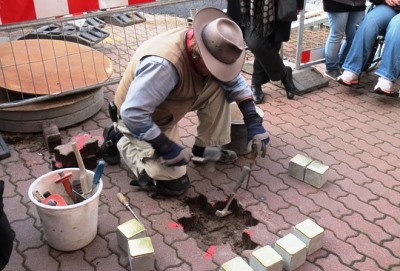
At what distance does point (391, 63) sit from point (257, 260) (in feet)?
9.65

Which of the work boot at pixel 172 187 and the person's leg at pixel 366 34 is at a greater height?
the person's leg at pixel 366 34

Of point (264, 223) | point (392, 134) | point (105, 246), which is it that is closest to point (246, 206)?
point (264, 223)

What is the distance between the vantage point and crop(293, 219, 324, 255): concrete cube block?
2.67 meters

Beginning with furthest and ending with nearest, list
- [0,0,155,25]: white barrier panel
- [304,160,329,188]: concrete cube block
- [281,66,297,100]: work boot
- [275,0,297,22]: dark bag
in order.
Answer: [281,66,297,100]: work boot
[275,0,297,22]: dark bag
[0,0,155,25]: white barrier panel
[304,160,329,188]: concrete cube block

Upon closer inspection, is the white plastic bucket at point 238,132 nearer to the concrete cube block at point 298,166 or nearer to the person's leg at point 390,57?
the concrete cube block at point 298,166

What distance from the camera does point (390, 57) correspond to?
179 inches

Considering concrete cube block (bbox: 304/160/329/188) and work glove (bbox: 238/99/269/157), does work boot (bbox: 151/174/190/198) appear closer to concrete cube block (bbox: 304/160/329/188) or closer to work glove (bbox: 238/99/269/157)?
work glove (bbox: 238/99/269/157)

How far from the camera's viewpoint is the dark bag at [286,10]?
3.88 metres

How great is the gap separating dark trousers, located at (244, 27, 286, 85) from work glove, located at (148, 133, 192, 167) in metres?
1.74

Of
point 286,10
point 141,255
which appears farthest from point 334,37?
point 141,255

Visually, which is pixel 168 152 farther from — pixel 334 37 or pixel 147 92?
pixel 334 37

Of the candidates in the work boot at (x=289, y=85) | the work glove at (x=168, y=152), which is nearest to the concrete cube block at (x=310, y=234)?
the work glove at (x=168, y=152)

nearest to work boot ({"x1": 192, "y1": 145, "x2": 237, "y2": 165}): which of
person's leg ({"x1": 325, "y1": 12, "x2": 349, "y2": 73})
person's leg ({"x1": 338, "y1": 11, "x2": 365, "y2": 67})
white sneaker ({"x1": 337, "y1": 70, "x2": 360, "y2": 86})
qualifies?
white sneaker ({"x1": 337, "y1": 70, "x2": 360, "y2": 86})

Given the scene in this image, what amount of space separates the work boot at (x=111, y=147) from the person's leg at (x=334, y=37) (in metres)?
2.70
